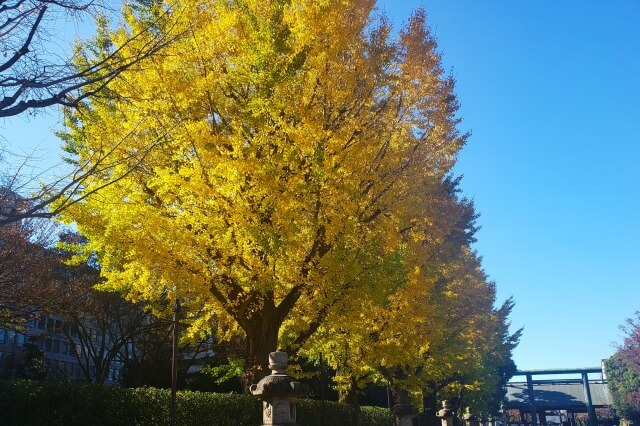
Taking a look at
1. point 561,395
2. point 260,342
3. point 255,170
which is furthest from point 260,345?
point 561,395

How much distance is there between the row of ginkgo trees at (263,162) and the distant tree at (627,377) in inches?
1465

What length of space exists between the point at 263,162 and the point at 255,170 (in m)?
0.29

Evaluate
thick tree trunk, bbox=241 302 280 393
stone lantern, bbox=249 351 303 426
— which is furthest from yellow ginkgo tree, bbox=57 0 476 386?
stone lantern, bbox=249 351 303 426

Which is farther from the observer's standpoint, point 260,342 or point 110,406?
point 110,406

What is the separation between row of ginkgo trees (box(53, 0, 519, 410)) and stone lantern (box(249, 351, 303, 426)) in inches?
41.3

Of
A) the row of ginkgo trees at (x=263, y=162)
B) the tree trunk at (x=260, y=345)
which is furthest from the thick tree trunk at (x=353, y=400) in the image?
the tree trunk at (x=260, y=345)

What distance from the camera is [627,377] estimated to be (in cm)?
4625

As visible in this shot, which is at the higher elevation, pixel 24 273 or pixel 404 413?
pixel 24 273

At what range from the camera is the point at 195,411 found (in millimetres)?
11430

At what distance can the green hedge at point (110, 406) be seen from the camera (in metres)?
9.18

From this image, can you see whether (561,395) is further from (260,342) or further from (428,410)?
(260,342)

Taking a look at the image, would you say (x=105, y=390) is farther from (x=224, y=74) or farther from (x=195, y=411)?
(x=224, y=74)

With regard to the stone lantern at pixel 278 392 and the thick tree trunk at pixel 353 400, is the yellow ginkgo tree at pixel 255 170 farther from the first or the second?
the thick tree trunk at pixel 353 400

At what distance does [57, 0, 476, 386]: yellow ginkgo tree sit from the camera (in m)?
8.48
